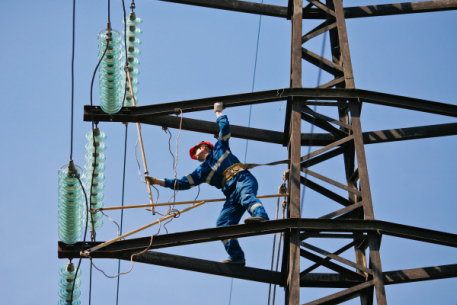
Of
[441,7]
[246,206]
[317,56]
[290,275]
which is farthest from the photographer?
[441,7]

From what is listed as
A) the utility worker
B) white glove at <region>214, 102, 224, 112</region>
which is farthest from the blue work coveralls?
white glove at <region>214, 102, 224, 112</region>

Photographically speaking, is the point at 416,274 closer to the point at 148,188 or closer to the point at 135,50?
the point at 148,188

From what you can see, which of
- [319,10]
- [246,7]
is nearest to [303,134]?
[319,10]

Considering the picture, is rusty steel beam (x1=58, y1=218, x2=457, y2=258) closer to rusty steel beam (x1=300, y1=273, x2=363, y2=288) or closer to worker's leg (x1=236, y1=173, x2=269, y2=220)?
worker's leg (x1=236, y1=173, x2=269, y2=220)

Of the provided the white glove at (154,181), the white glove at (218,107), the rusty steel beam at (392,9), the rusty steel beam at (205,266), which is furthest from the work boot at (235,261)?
the rusty steel beam at (392,9)

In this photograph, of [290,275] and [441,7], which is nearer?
[290,275]

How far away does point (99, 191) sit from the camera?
14188 millimetres

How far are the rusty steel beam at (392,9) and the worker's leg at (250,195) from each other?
12.1 feet

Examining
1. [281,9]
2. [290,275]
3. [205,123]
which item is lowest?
[290,275]

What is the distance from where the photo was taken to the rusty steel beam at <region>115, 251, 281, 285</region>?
13227 millimetres

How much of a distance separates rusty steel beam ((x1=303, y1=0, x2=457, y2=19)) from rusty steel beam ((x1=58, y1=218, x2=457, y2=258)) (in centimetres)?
470

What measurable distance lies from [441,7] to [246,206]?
5585 millimetres

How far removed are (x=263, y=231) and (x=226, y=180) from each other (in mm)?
1681

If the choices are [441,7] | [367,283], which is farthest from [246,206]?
[441,7]
